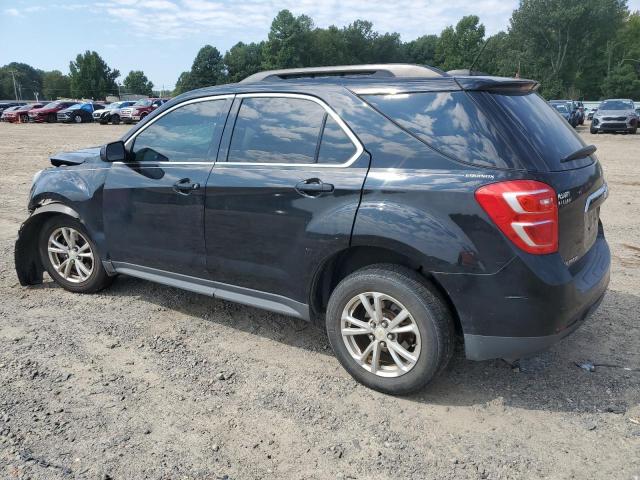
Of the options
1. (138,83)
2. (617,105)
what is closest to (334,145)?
(617,105)

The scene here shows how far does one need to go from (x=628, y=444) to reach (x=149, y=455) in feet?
7.86

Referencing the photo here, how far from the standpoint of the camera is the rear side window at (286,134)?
130 inches

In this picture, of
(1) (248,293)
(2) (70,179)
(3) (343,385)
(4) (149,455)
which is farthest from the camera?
(2) (70,179)

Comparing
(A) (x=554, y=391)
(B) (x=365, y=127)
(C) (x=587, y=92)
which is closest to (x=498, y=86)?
(B) (x=365, y=127)

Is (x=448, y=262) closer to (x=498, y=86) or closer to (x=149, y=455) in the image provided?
(x=498, y=86)

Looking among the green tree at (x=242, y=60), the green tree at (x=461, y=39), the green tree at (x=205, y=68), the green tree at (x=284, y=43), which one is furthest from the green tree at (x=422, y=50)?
the green tree at (x=205, y=68)

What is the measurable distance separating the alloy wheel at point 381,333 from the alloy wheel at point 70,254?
99.4 inches

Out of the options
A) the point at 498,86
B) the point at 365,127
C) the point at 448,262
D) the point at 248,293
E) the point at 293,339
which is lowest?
the point at 293,339

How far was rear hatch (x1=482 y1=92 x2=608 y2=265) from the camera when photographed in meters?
2.87

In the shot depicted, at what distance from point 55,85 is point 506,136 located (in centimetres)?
15005

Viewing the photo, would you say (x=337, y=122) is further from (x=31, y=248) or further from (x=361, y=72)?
(x=31, y=248)

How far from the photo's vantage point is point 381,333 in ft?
10.4

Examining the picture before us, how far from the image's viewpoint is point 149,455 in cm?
268

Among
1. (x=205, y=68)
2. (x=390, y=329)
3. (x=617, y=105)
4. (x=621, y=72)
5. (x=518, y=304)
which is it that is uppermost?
(x=205, y=68)
